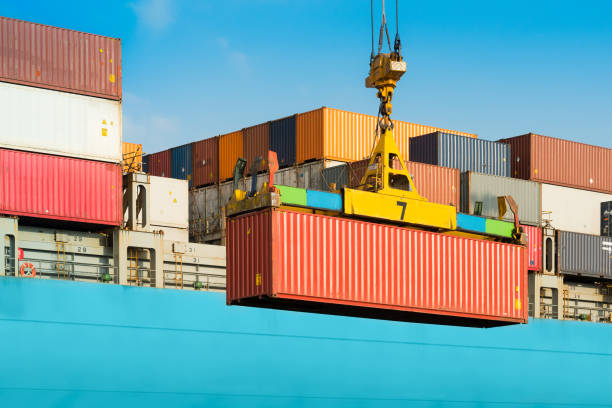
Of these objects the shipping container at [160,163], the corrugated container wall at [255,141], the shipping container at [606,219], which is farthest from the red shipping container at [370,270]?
the shipping container at [160,163]

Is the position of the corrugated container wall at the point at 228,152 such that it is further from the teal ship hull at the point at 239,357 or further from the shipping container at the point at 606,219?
the shipping container at the point at 606,219

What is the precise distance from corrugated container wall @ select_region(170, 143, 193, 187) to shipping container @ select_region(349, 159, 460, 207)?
1036 centimetres

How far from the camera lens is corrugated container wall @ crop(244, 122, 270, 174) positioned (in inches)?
1475

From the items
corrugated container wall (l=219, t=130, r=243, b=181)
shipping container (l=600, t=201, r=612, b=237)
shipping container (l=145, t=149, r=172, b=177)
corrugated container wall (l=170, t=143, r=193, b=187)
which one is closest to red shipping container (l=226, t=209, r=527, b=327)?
shipping container (l=600, t=201, r=612, b=237)

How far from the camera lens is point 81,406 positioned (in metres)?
25.1

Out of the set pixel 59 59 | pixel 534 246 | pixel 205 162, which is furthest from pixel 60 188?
pixel 534 246

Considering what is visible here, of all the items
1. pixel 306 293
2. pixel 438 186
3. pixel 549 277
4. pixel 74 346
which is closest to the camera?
pixel 306 293

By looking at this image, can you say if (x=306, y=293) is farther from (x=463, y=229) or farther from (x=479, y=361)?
(x=479, y=361)

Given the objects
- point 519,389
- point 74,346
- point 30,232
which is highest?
point 30,232

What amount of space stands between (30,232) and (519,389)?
57.8 feet

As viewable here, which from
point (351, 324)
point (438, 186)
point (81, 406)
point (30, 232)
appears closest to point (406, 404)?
point (351, 324)

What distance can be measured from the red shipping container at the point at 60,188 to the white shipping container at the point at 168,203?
3.39 metres

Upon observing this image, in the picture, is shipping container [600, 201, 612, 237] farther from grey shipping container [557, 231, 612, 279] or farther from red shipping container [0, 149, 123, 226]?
red shipping container [0, 149, 123, 226]

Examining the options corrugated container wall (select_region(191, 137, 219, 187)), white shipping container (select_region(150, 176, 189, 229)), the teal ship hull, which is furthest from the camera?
corrugated container wall (select_region(191, 137, 219, 187))
